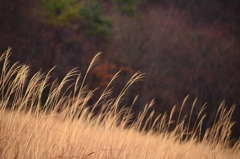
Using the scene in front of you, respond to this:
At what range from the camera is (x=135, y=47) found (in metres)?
12.8

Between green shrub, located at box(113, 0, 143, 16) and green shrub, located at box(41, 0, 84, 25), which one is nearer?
green shrub, located at box(41, 0, 84, 25)

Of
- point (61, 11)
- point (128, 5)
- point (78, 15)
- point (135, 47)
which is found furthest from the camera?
point (135, 47)

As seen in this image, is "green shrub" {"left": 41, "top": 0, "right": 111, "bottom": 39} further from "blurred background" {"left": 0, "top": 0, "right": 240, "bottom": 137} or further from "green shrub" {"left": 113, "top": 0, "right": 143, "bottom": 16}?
"green shrub" {"left": 113, "top": 0, "right": 143, "bottom": 16}

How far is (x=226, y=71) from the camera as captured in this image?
39.8 feet

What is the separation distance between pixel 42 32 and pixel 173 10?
32.7 feet

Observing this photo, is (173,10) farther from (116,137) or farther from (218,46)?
(116,137)

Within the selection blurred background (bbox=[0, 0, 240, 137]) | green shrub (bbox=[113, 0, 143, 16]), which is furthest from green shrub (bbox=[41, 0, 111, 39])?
green shrub (bbox=[113, 0, 143, 16])

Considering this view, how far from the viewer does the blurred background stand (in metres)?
10.5

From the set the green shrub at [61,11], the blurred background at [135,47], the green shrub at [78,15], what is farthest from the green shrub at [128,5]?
the green shrub at [61,11]

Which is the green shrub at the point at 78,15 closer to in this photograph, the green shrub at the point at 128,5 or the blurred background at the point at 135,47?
the blurred background at the point at 135,47

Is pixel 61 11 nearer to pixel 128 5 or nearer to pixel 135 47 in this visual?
pixel 128 5

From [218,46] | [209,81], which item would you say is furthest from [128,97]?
[218,46]

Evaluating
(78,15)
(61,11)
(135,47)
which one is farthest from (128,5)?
(61,11)

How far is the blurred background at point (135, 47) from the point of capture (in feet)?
34.6
